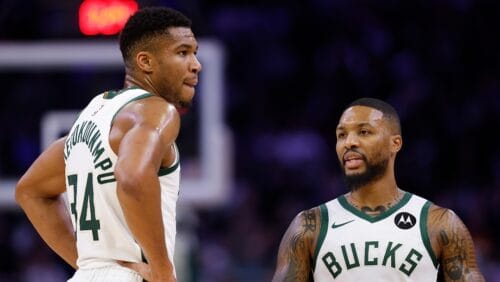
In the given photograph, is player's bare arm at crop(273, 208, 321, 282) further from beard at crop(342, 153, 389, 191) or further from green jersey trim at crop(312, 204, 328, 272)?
beard at crop(342, 153, 389, 191)

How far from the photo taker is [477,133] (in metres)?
12.6

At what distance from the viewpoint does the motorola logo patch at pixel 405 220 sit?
5.13 m

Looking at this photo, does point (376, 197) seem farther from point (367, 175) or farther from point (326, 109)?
point (326, 109)

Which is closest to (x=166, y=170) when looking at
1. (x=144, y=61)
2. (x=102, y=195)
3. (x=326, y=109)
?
(x=102, y=195)

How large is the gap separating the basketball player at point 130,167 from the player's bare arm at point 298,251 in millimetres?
809

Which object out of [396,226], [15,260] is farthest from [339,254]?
[15,260]

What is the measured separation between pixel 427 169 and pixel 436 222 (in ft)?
23.9

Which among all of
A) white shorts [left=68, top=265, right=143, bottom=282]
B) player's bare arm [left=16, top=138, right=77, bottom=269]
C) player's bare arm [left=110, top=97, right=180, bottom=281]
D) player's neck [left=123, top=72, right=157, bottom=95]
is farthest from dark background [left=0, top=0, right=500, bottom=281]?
player's bare arm [left=110, top=97, right=180, bottom=281]

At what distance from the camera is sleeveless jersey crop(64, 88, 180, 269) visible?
433cm

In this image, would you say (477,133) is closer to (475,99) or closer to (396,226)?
(475,99)

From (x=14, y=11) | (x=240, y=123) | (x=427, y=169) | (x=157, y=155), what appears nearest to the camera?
(x=157, y=155)

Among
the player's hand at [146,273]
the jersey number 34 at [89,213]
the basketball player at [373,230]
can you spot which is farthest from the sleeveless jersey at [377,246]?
the jersey number 34 at [89,213]

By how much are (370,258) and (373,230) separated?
15 centimetres

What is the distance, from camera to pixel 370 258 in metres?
5.05
